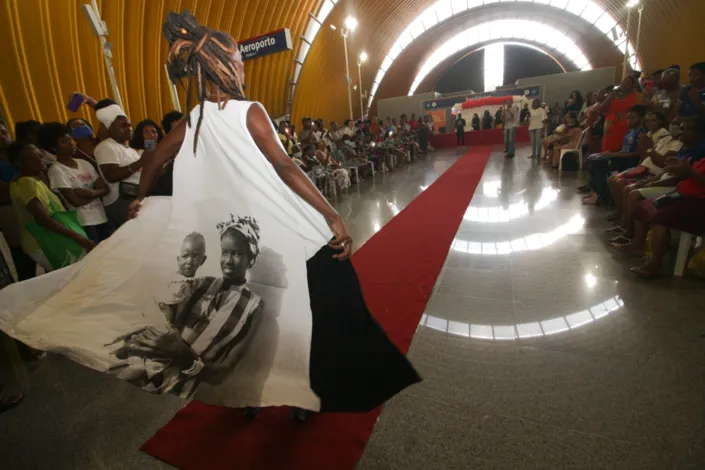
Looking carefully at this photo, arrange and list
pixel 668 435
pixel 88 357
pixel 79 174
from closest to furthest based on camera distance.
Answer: pixel 668 435, pixel 88 357, pixel 79 174

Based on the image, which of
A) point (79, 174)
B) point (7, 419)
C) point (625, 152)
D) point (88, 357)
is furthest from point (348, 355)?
point (625, 152)

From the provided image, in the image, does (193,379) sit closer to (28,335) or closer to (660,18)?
(28,335)

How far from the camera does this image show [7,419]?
193 centimetres

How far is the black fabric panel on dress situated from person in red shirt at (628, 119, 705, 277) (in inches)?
98.7

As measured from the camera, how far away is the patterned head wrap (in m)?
1.43

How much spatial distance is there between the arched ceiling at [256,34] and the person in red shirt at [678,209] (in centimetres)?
793

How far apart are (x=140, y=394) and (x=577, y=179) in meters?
7.52

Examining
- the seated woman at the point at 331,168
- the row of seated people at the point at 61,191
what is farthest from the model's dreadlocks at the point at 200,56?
the seated woman at the point at 331,168

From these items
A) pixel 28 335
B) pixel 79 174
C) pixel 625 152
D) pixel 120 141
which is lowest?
pixel 28 335

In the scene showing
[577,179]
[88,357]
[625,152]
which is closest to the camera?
[88,357]

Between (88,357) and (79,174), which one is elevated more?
(79,174)

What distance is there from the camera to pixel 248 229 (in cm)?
143

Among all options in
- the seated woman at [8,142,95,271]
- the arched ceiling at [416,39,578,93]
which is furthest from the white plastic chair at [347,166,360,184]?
the arched ceiling at [416,39,578,93]

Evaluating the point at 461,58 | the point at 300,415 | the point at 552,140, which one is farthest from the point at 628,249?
the point at 461,58
